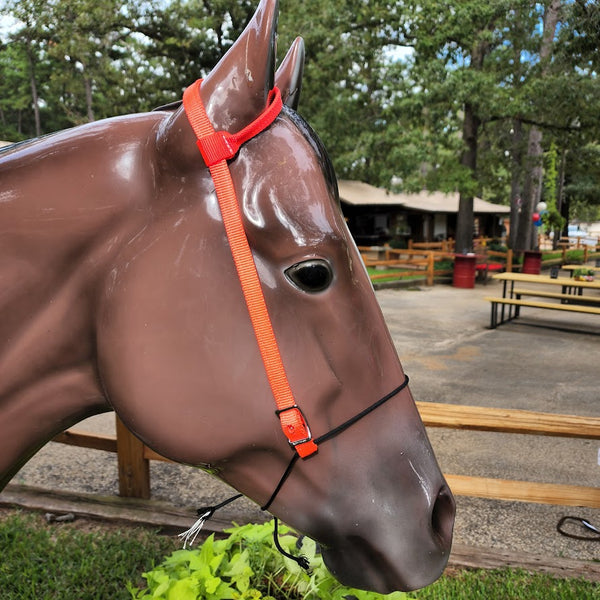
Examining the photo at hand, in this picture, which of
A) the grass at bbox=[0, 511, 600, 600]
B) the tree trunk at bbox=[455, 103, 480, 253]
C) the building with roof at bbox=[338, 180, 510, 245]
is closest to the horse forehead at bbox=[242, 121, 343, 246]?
the grass at bbox=[0, 511, 600, 600]

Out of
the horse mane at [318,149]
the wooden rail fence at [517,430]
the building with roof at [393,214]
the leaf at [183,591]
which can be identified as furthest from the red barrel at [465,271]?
the horse mane at [318,149]

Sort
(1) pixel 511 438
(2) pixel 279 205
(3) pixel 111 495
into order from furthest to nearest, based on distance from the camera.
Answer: (1) pixel 511 438 < (3) pixel 111 495 < (2) pixel 279 205

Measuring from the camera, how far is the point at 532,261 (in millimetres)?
18203

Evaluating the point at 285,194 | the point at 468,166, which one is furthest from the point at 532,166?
the point at 285,194

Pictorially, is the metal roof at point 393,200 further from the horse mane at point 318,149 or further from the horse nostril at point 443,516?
the horse nostril at point 443,516

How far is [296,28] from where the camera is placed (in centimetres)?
1625

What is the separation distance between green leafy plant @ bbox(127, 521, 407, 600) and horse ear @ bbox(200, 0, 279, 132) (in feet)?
Result: 4.65

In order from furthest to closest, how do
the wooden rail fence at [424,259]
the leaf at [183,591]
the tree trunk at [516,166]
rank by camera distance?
the tree trunk at [516,166] < the wooden rail fence at [424,259] < the leaf at [183,591]

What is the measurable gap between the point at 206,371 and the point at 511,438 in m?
4.78

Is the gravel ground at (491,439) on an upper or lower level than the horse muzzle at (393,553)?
lower

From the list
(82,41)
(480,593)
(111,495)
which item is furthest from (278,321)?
(82,41)

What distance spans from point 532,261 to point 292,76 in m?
18.9

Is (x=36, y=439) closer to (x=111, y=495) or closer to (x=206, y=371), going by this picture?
(x=206, y=371)

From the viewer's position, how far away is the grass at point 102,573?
256 centimetres
